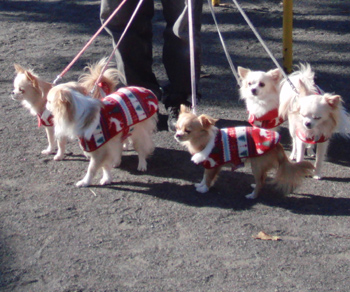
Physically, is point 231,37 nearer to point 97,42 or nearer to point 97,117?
point 97,42

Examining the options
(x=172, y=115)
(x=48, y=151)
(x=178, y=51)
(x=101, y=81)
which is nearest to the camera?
(x=101, y=81)

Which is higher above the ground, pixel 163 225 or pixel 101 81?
pixel 101 81

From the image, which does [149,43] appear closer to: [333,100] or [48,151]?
[48,151]

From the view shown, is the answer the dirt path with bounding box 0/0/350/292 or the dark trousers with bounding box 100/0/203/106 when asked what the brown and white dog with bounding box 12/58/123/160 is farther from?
the dark trousers with bounding box 100/0/203/106

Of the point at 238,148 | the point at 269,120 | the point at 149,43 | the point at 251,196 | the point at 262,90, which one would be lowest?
the point at 251,196

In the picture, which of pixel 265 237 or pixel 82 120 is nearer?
pixel 265 237

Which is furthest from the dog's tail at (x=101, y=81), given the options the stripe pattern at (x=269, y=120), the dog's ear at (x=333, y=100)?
the dog's ear at (x=333, y=100)

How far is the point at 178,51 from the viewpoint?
479 cm

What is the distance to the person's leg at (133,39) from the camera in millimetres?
4594

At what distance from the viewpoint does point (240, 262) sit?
123 inches

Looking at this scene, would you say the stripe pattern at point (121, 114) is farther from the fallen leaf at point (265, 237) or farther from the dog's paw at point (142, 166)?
the fallen leaf at point (265, 237)

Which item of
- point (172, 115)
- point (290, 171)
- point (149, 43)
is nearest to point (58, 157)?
point (172, 115)

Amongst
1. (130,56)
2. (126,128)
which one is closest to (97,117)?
(126,128)

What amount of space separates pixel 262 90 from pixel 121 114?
1.20 metres
